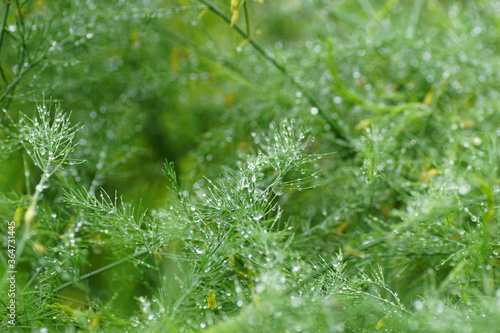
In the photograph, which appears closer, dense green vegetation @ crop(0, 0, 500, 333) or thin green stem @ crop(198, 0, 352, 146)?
dense green vegetation @ crop(0, 0, 500, 333)

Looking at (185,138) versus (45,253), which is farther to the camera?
(185,138)

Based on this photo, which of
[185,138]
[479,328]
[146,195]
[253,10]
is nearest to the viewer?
[479,328]

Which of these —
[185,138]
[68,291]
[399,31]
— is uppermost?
[399,31]

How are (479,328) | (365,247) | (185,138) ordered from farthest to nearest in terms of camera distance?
(185,138), (365,247), (479,328)

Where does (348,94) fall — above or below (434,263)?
above

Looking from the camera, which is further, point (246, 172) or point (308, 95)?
point (308, 95)

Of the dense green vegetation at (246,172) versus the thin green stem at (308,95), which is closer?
the dense green vegetation at (246,172)

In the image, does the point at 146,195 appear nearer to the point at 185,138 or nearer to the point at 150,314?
the point at 185,138

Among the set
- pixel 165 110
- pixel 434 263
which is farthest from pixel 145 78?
pixel 434 263
